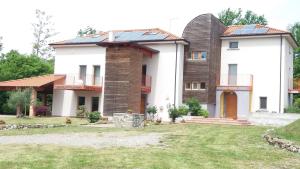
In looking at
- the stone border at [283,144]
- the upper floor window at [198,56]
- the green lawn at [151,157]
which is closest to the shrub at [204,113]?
the upper floor window at [198,56]

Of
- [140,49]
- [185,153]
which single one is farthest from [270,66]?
[185,153]

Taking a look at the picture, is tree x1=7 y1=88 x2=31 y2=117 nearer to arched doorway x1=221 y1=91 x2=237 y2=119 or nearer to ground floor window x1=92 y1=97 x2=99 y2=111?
ground floor window x1=92 y1=97 x2=99 y2=111

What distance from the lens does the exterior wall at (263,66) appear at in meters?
33.2

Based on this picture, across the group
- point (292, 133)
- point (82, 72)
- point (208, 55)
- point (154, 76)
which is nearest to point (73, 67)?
point (82, 72)

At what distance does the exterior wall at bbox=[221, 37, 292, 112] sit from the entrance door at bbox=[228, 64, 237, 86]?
0.35m

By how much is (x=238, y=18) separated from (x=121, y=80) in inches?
1172

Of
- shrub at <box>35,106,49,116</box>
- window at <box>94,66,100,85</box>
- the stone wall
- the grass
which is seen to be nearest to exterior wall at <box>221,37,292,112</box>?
window at <box>94,66,100,85</box>

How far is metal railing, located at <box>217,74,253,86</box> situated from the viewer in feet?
112

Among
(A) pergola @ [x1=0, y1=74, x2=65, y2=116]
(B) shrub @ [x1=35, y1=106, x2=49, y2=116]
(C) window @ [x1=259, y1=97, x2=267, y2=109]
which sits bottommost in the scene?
(B) shrub @ [x1=35, y1=106, x2=49, y2=116]

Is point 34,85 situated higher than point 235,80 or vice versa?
point 235,80

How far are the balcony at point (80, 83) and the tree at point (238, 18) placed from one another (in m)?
25.2

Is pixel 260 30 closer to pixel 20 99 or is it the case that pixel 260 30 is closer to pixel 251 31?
pixel 251 31

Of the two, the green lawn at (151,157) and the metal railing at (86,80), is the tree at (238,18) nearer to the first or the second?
the metal railing at (86,80)

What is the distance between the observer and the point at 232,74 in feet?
116
